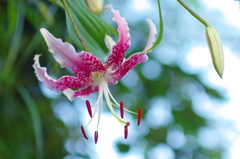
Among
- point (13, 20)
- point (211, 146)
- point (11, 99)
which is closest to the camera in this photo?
point (13, 20)

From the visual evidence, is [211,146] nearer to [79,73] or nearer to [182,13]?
[182,13]

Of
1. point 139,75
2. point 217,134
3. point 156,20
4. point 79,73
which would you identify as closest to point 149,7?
point 156,20

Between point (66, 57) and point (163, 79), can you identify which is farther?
point (163, 79)

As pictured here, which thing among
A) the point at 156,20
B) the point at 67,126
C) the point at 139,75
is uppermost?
the point at 156,20

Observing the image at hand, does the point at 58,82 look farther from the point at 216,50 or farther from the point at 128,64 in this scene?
the point at 216,50

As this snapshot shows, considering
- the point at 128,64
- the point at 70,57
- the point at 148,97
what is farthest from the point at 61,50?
the point at 148,97

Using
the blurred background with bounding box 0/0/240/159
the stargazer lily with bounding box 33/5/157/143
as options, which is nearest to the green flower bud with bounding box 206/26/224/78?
the stargazer lily with bounding box 33/5/157/143

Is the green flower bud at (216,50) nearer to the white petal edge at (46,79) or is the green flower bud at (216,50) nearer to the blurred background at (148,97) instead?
the white petal edge at (46,79)
